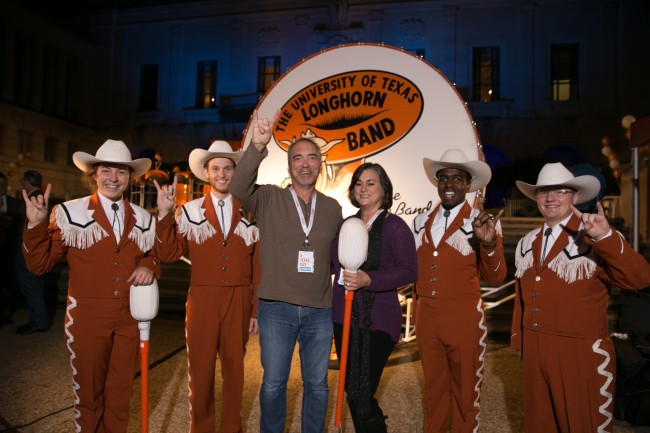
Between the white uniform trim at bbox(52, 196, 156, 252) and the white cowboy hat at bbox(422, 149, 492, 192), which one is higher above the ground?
the white cowboy hat at bbox(422, 149, 492, 192)

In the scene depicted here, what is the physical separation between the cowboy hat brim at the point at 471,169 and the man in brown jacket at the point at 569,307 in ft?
1.54

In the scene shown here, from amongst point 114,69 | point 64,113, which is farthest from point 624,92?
point 64,113

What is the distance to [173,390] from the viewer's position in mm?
4250

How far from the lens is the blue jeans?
8.35 feet

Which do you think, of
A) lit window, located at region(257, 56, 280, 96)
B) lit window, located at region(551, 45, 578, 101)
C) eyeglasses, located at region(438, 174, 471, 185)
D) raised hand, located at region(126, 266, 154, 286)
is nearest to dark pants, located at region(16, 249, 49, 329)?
raised hand, located at region(126, 266, 154, 286)

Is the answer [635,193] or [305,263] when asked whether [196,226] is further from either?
[635,193]

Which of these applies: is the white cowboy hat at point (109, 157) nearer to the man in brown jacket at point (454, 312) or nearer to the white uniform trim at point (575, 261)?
the man in brown jacket at point (454, 312)

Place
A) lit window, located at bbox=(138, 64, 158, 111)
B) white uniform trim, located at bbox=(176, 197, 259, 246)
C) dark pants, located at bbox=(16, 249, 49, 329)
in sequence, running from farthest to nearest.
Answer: lit window, located at bbox=(138, 64, 158, 111) → dark pants, located at bbox=(16, 249, 49, 329) → white uniform trim, located at bbox=(176, 197, 259, 246)

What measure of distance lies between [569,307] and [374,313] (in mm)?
985

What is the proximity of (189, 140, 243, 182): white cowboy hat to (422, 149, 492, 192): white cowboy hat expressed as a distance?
128 cm

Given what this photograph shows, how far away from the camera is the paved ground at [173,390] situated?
3.61m

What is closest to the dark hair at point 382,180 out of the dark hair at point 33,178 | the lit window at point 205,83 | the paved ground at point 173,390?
the paved ground at point 173,390

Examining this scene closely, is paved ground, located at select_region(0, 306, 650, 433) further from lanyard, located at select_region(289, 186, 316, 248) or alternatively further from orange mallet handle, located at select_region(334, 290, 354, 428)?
lanyard, located at select_region(289, 186, 316, 248)

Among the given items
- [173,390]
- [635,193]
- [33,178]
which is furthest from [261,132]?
[635,193]
